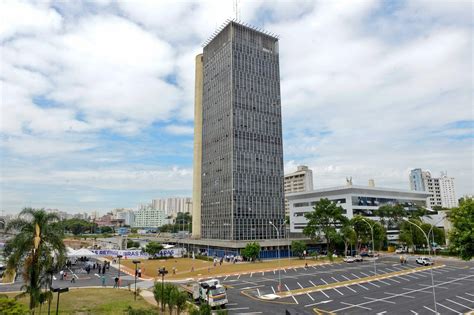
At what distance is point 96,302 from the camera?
32562mm

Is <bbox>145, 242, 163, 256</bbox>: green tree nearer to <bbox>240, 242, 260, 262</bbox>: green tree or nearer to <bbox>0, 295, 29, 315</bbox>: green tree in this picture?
<bbox>240, 242, 260, 262</bbox>: green tree

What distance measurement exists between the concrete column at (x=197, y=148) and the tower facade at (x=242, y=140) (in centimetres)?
463

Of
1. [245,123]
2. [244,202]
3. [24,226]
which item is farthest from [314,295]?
[245,123]

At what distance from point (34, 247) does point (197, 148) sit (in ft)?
287

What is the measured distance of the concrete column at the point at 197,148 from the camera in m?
110

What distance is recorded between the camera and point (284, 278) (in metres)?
47.9

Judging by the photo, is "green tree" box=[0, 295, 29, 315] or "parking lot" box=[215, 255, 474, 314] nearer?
"green tree" box=[0, 295, 29, 315]

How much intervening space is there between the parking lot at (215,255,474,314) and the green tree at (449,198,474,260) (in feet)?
19.3

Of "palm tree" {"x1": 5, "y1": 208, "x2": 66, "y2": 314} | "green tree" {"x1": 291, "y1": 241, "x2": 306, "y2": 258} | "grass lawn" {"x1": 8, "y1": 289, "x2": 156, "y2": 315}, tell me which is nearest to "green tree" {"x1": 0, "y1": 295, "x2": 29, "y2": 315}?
"palm tree" {"x1": 5, "y1": 208, "x2": 66, "y2": 314}

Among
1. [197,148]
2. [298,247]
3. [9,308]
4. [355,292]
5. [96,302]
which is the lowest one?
[355,292]

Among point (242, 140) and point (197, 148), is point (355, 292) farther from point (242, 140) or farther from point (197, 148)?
point (197, 148)

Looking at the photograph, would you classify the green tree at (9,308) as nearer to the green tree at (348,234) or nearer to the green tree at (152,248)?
the green tree at (152,248)

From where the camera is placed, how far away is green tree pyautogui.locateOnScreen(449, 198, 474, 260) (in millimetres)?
26766

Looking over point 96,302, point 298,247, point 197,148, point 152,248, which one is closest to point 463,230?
point 96,302
